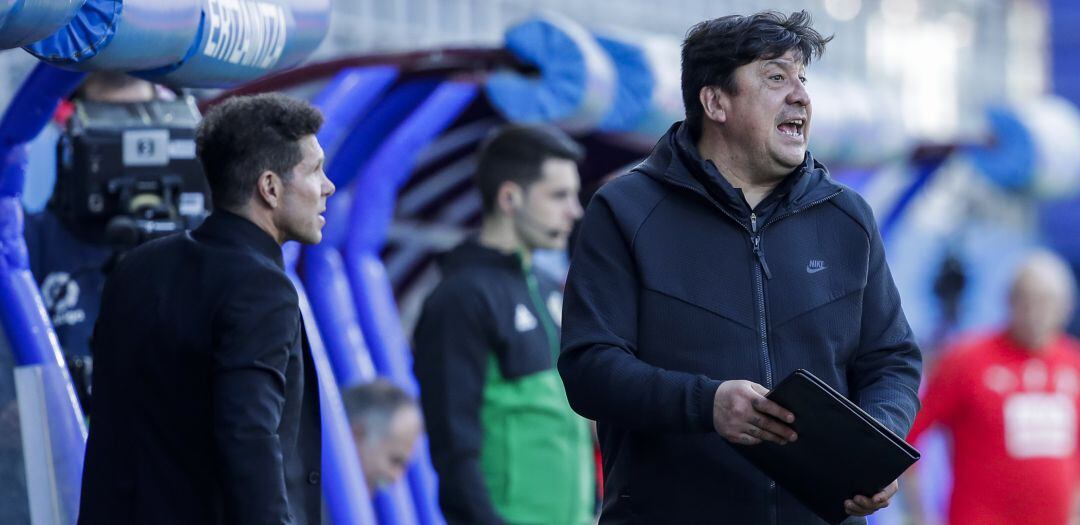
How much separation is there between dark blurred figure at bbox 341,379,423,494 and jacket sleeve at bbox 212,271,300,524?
102 inches

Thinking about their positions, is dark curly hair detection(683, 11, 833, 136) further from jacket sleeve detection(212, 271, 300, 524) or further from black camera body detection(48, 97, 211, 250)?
black camera body detection(48, 97, 211, 250)

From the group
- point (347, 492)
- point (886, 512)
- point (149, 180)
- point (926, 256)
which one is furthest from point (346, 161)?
point (926, 256)

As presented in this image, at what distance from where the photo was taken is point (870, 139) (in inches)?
417

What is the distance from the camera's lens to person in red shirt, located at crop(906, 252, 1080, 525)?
7867mm

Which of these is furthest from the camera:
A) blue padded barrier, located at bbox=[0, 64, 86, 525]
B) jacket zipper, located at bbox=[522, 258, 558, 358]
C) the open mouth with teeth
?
jacket zipper, located at bbox=[522, 258, 558, 358]

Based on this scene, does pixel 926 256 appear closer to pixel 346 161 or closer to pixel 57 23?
pixel 346 161

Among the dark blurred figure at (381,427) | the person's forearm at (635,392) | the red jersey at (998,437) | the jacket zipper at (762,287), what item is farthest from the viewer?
the red jersey at (998,437)

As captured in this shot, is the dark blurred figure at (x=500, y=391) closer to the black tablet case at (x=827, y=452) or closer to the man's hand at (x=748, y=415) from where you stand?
the black tablet case at (x=827, y=452)

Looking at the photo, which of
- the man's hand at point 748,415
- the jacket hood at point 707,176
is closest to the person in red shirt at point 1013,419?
the jacket hood at point 707,176

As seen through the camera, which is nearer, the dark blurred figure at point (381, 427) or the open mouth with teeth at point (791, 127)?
the open mouth with teeth at point (791, 127)

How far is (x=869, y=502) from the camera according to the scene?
3443 mm

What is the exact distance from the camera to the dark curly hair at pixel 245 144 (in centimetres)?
395

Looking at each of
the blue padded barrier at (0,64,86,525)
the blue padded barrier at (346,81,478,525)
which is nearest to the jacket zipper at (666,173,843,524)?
the blue padded barrier at (0,64,86,525)

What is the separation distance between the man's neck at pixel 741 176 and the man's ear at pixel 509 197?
2.41 m
